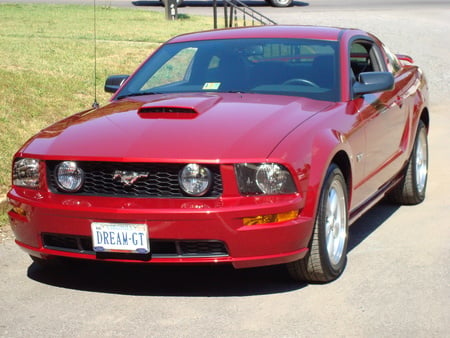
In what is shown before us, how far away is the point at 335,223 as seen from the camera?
244 inches

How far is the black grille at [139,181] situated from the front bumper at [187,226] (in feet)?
0.17

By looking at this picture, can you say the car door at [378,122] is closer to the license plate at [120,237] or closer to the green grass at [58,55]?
the license plate at [120,237]

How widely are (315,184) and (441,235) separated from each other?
6.59ft

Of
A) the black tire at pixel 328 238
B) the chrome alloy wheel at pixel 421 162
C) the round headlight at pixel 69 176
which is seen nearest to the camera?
the round headlight at pixel 69 176

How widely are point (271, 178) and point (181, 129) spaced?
0.65 metres

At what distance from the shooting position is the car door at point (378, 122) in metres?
6.89

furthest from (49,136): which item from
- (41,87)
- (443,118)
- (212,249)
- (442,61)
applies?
(442,61)

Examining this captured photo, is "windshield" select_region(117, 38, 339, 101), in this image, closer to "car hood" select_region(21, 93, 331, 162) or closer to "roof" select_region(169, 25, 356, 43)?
"roof" select_region(169, 25, 356, 43)

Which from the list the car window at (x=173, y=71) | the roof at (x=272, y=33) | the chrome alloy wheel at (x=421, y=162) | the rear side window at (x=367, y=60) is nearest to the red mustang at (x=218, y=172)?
the car window at (x=173, y=71)

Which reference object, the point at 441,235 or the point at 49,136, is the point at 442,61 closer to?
the point at 441,235

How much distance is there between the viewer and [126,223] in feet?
18.0

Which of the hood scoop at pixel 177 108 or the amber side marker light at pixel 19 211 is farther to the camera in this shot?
the hood scoop at pixel 177 108

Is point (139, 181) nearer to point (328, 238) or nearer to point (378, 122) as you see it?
point (328, 238)

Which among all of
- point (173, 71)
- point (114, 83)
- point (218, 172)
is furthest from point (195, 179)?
point (173, 71)
